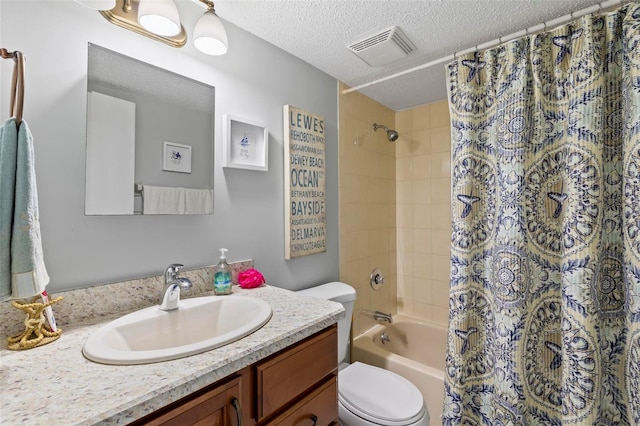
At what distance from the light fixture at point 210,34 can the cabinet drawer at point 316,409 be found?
1337mm

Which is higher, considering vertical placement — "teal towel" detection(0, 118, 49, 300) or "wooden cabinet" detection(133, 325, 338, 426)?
"teal towel" detection(0, 118, 49, 300)

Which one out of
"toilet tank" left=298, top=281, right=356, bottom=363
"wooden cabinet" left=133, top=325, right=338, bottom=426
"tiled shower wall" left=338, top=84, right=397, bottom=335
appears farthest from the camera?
"tiled shower wall" left=338, top=84, right=397, bottom=335

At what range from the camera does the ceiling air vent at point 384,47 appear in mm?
1467

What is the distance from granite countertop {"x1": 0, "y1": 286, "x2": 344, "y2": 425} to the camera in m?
0.50

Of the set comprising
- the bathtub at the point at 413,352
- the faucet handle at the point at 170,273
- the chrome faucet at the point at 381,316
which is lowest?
the bathtub at the point at 413,352

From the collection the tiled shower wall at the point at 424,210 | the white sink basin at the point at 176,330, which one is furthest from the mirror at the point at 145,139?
the tiled shower wall at the point at 424,210

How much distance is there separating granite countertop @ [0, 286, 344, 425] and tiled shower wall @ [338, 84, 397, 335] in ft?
4.16

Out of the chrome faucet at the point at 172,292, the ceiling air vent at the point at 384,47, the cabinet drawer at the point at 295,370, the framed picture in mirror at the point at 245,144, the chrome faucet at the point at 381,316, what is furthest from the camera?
the chrome faucet at the point at 381,316

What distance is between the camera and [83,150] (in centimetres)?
95

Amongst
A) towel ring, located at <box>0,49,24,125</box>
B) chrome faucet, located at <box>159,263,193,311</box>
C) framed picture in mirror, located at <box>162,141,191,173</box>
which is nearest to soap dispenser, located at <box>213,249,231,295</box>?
chrome faucet, located at <box>159,263,193,311</box>

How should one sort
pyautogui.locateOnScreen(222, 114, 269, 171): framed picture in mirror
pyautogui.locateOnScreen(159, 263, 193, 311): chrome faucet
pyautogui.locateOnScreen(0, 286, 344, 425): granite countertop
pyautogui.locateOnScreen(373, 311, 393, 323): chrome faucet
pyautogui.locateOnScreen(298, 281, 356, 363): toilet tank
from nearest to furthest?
pyautogui.locateOnScreen(0, 286, 344, 425): granite countertop → pyautogui.locateOnScreen(159, 263, 193, 311): chrome faucet → pyautogui.locateOnScreen(222, 114, 269, 171): framed picture in mirror → pyautogui.locateOnScreen(298, 281, 356, 363): toilet tank → pyautogui.locateOnScreen(373, 311, 393, 323): chrome faucet

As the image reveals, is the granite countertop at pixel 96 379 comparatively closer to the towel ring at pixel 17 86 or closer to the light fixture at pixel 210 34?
the towel ring at pixel 17 86

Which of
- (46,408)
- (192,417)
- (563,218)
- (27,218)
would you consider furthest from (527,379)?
(27,218)

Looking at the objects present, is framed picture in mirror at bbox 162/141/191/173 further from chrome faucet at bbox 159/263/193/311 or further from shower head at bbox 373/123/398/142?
shower head at bbox 373/123/398/142
